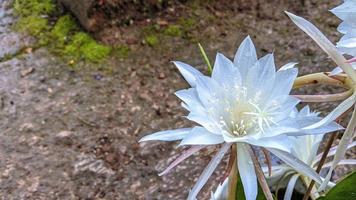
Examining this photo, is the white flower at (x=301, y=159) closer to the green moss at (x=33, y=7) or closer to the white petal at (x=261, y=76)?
the white petal at (x=261, y=76)

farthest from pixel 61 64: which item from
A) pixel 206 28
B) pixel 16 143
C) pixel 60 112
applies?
pixel 206 28

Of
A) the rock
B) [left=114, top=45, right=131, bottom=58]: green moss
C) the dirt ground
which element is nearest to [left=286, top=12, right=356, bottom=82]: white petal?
the dirt ground

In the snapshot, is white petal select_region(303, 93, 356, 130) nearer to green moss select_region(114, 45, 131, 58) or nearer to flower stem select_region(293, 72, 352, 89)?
flower stem select_region(293, 72, 352, 89)

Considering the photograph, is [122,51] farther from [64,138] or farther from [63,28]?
[64,138]

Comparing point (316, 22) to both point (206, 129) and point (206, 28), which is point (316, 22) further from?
point (206, 129)

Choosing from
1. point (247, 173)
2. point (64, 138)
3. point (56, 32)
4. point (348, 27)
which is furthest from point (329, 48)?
point (56, 32)
